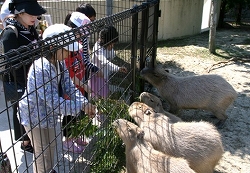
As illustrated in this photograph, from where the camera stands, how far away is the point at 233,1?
1080cm

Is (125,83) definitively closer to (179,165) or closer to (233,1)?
(179,165)

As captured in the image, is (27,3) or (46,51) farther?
(27,3)

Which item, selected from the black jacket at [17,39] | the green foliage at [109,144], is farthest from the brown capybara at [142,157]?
the black jacket at [17,39]

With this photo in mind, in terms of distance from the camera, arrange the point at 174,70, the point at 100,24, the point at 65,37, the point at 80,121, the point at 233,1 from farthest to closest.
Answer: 1. the point at 233,1
2. the point at 174,70
3. the point at 80,121
4. the point at 100,24
5. the point at 65,37

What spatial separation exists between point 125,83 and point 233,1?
27.7 feet

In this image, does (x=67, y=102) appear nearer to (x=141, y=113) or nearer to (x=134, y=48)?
(x=141, y=113)

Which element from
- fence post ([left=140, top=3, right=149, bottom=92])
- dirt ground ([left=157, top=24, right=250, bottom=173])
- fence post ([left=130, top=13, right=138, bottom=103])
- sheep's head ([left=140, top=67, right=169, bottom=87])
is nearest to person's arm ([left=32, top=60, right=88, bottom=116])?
fence post ([left=130, top=13, right=138, bottom=103])

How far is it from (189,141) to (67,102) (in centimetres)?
142

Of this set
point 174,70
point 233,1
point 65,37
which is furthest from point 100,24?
point 233,1

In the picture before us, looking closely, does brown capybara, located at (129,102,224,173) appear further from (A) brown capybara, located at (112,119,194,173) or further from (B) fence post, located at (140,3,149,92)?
(B) fence post, located at (140,3,149,92)

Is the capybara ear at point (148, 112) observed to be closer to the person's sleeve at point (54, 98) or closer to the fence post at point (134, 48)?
the fence post at point (134, 48)

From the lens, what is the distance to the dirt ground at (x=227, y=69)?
12.3 ft

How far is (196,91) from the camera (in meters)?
4.34

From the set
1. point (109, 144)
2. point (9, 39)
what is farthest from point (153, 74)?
point (9, 39)
